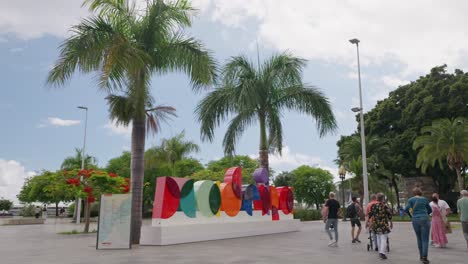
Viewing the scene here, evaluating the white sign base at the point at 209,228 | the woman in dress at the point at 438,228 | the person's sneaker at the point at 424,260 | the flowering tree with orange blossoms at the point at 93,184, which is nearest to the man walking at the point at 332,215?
the woman in dress at the point at 438,228

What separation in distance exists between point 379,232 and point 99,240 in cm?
779

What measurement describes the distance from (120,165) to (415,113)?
34.1 m

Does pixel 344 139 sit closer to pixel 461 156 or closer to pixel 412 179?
pixel 412 179

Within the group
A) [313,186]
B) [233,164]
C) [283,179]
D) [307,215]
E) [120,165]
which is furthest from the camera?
[283,179]

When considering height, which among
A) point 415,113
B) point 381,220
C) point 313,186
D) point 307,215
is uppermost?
point 415,113

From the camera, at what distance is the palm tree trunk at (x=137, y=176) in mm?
14273

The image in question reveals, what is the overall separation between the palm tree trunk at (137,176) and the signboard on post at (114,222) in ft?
5.61

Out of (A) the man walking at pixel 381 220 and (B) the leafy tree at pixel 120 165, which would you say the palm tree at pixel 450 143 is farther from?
(B) the leafy tree at pixel 120 165

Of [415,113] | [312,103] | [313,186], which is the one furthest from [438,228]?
[313,186]

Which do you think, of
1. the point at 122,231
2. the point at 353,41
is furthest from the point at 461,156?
the point at 122,231

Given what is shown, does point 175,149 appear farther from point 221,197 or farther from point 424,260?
point 424,260

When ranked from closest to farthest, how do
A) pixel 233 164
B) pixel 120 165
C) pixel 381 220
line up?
pixel 381 220, pixel 120 165, pixel 233 164

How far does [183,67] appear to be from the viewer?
14820 millimetres

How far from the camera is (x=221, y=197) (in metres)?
16.8
